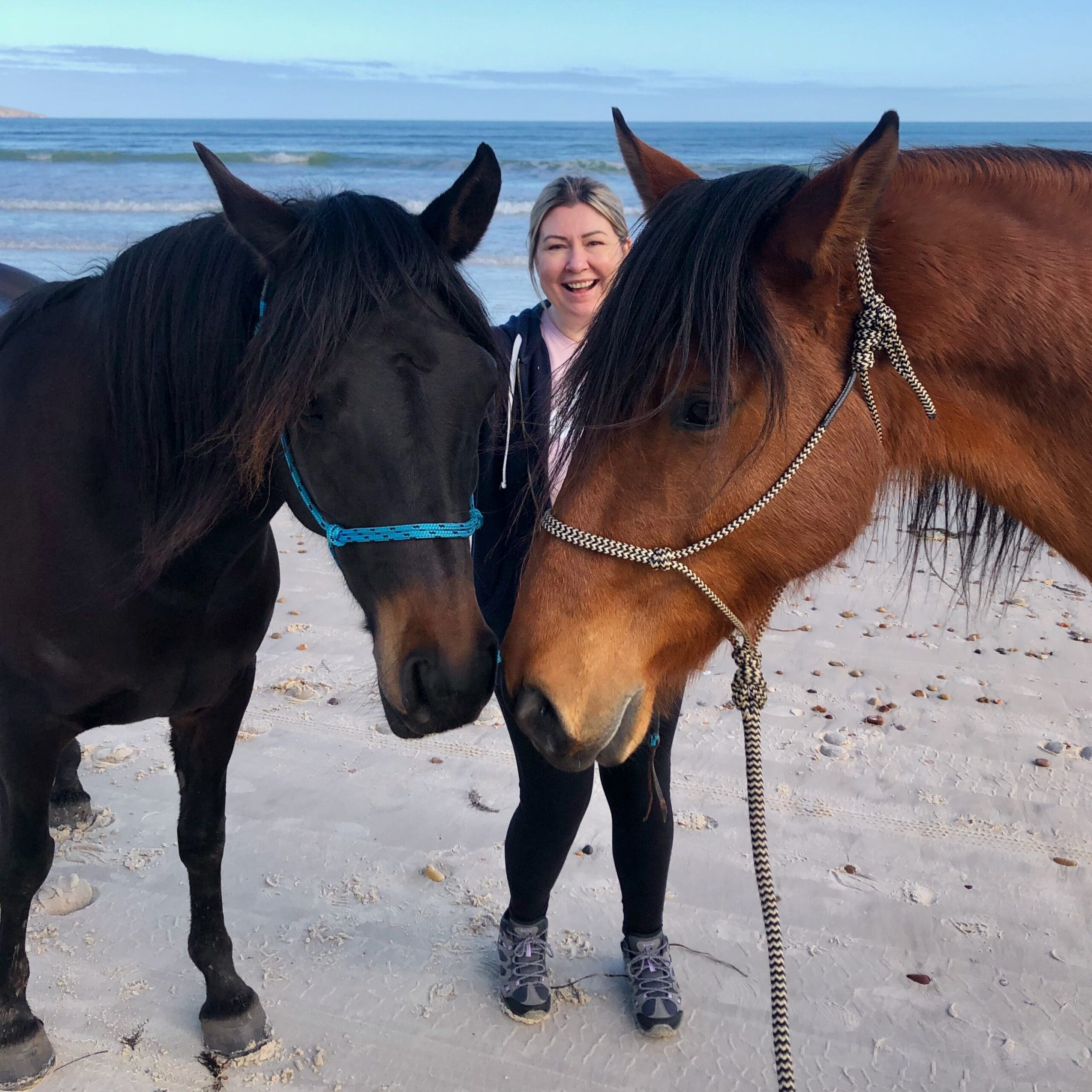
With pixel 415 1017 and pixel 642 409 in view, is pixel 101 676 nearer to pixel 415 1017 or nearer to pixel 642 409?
pixel 415 1017

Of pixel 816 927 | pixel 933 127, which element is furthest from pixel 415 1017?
pixel 933 127

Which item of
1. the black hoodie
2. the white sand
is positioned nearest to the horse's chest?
the white sand

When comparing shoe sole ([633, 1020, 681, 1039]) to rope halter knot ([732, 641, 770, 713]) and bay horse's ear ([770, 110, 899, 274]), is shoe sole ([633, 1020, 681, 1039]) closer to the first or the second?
rope halter knot ([732, 641, 770, 713])

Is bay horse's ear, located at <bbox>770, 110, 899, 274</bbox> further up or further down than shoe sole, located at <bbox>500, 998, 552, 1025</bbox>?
further up

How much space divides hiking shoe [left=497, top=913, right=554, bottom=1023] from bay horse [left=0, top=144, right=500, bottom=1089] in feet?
2.04

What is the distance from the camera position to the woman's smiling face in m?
2.40

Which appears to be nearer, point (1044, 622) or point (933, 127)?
point (1044, 622)

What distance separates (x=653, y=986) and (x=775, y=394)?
166cm

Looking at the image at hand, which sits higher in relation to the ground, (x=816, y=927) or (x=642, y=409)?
(x=642, y=409)

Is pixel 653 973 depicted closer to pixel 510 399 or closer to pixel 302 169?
pixel 510 399

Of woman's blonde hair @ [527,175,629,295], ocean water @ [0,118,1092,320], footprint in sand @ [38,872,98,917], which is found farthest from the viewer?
ocean water @ [0,118,1092,320]

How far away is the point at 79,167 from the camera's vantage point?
26656mm

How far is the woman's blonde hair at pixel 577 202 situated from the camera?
98.3 inches

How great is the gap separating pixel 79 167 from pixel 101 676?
29.9 metres
